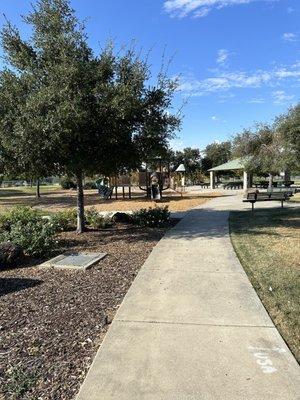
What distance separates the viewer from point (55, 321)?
16.2ft

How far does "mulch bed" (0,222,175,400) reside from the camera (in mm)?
3615

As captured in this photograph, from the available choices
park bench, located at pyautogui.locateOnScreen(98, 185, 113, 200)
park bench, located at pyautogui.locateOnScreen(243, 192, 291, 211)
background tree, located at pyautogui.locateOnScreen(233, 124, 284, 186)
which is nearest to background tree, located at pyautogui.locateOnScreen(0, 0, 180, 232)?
park bench, located at pyautogui.locateOnScreen(243, 192, 291, 211)

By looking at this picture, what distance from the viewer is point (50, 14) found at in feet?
34.0

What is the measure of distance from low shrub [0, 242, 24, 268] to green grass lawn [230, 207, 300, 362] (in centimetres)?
407

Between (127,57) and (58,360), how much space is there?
834 centimetres

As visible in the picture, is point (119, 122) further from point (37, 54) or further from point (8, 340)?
point (8, 340)

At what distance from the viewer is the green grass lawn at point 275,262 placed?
4906mm

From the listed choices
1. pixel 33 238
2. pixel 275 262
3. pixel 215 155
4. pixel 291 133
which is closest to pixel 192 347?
pixel 275 262

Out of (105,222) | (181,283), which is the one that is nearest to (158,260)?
(181,283)

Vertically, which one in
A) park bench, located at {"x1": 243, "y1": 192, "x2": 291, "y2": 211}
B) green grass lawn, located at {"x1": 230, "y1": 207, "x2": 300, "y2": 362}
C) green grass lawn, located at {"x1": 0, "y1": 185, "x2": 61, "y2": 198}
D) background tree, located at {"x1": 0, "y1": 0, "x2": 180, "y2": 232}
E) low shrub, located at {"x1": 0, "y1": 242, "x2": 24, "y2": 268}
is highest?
background tree, located at {"x1": 0, "y1": 0, "x2": 180, "y2": 232}

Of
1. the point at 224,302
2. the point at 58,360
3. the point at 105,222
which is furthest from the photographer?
the point at 105,222

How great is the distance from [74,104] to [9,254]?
11.3 ft

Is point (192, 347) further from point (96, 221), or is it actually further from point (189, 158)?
point (189, 158)

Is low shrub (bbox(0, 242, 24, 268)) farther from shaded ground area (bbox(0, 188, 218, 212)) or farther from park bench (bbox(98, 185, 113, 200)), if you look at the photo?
park bench (bbox(98, 185, 113, 200))
